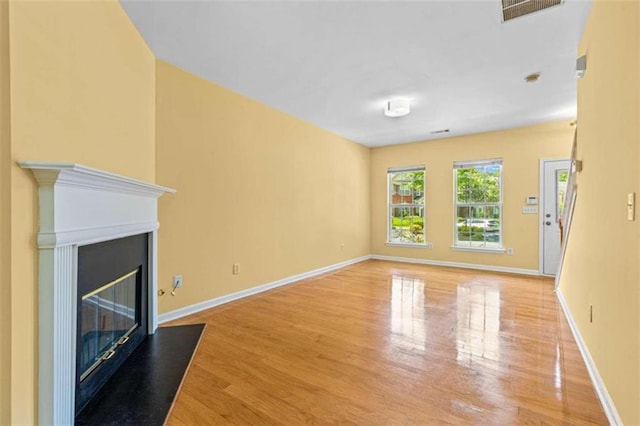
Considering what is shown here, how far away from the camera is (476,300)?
367 cm

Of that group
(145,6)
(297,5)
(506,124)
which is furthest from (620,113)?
(506,124)

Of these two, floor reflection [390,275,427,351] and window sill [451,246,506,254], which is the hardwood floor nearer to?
floor reflection [390,275,427,351]

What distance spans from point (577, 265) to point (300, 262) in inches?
132

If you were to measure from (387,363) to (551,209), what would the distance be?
4.48 metres

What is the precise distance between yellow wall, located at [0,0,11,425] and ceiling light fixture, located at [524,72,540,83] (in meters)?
4.09

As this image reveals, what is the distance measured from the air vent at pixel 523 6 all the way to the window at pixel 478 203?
3.61 m

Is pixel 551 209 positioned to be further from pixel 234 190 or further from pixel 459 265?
pixel 234 190

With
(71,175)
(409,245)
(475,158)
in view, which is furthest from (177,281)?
(475,158)

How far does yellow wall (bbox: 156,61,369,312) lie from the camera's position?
3.01m

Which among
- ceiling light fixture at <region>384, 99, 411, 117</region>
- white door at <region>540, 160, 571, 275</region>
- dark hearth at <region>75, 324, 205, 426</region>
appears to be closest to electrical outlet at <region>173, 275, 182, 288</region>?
dark hearth at <region>75, 324, 205, 426</region>

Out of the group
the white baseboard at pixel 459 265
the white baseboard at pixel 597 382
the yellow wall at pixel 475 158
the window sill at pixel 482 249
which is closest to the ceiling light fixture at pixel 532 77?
the yellow wall at pixel 475 158

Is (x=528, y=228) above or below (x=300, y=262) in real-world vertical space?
above

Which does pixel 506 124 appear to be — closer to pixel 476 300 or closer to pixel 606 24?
pixel 476 300

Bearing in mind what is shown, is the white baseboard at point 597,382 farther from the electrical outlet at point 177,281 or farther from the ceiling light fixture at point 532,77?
the electrical outlet at point 177,281
